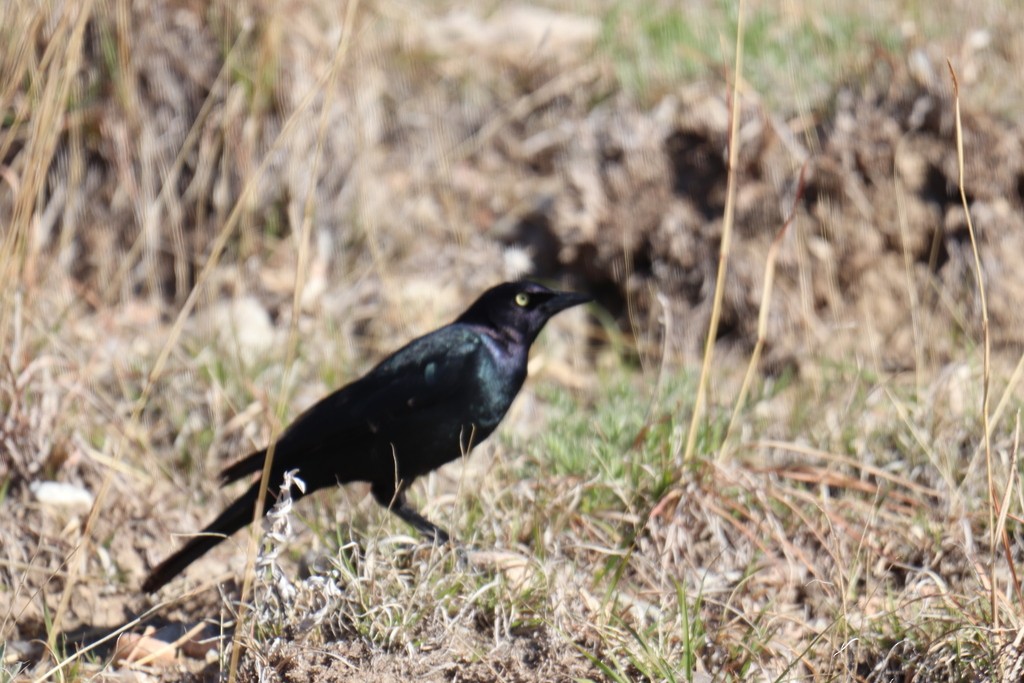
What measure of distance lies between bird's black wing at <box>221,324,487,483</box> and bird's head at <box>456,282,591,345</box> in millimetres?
143

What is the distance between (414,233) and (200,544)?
2207 millimetres

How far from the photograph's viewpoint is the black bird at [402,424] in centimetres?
324

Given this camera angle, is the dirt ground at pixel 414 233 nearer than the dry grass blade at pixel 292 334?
No

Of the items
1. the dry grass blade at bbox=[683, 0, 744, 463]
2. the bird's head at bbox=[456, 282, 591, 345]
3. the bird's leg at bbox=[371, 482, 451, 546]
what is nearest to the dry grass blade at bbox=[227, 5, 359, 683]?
the bird's leg at bbox=[371, 482, 451, 546]

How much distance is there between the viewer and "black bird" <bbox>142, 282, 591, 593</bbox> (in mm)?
3238

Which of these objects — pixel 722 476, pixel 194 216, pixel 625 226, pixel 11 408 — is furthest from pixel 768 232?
pixel 11 408

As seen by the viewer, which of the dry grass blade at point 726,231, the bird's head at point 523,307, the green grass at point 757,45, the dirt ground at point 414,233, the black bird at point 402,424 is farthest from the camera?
the green grass at point 757,45

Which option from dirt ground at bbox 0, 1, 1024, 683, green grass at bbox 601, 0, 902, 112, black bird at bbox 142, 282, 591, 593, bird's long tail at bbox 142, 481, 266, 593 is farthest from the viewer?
green grass at bbox 601, 0, 902, 112

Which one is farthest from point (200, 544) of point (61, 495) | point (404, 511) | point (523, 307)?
point (523, 307)

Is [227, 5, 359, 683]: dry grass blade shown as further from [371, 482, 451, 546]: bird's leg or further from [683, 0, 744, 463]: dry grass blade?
[683, 0, 744, 463]: dry grass blade

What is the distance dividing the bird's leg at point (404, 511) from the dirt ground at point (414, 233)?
123 millimetres

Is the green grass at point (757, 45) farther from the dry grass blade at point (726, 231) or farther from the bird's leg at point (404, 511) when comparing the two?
the bird's leg at point (404, 511)

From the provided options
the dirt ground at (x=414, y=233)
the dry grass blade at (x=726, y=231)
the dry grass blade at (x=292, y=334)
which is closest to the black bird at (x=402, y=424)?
the dirt ground at (x=414, y=233)

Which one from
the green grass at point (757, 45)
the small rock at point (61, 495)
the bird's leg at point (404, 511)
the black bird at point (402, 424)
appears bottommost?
the small rock at point (61, 495)
